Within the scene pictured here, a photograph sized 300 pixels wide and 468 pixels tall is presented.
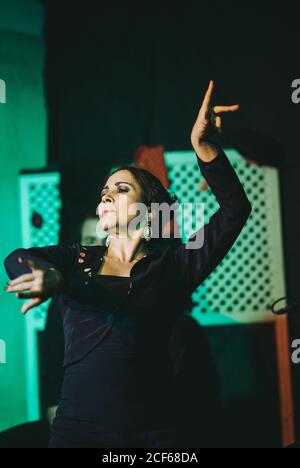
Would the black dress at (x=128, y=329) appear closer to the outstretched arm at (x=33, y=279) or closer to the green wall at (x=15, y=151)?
the outstretched arm at (x=33, y=279)

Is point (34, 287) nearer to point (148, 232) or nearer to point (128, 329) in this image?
point (128, 329)

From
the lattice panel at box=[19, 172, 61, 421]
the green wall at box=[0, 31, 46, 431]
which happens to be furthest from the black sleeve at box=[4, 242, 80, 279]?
the green wall at box=[0, 31, 46, 431]

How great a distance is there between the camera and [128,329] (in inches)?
45.3

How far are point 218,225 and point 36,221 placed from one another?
1272 mm

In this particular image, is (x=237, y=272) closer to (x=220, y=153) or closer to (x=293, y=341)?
(x=293, y=341)

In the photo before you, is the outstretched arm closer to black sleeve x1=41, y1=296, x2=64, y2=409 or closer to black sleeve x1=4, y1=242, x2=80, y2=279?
black sleeve x1=4, y1=242, x2=80, y2=279

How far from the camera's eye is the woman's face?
1235mm

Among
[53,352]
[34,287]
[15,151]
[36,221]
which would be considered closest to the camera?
[34,287]

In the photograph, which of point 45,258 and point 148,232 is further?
point 148,232

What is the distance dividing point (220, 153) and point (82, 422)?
773 mm

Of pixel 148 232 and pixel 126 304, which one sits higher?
pixel 148 232

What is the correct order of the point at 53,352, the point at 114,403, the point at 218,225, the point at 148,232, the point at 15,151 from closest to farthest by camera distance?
1. the point at 114,403
2. the point at 218,225
3. the point at 148,232
4. the point at 53,352
5. the point at 15,151

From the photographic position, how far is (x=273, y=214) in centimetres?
219

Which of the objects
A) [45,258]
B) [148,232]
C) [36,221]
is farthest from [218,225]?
[36,221]
